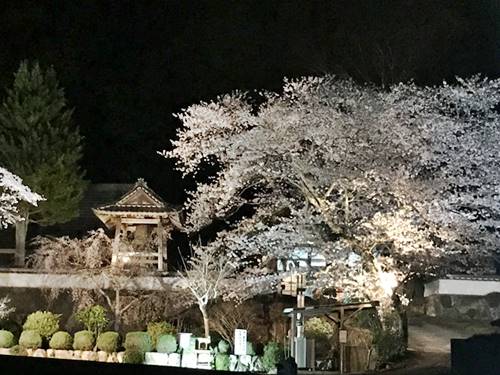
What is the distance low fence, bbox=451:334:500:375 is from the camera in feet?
30.0

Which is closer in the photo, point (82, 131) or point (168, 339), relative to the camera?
point (168, 339)

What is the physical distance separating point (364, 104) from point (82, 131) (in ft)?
58.8

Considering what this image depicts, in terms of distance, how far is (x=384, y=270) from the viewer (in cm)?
1592

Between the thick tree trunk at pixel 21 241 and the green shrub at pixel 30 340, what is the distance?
672cm

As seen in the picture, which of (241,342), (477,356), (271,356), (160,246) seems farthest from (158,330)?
(477,356)

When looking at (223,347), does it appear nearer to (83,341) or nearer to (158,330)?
(158,330)

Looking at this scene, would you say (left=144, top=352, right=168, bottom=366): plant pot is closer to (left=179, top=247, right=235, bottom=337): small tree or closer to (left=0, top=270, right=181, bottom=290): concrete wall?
(left=179, top=247, right=235, bottom=337): small tree

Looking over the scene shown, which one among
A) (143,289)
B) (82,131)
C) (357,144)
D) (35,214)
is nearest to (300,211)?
(357,144)

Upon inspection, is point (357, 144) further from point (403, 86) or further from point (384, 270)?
point (384, 270)

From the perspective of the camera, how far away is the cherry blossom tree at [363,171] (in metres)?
15.1

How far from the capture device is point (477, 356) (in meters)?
9.33

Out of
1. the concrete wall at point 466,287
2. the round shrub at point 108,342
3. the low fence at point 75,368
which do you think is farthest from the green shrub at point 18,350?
the concrete wall at point 466,287

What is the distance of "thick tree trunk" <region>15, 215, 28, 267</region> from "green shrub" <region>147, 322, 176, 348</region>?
8.12 metres

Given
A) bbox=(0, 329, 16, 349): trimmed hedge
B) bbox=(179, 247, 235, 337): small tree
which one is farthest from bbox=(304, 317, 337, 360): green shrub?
bbox=(0, 329, 16, 349): trimmed hedge
